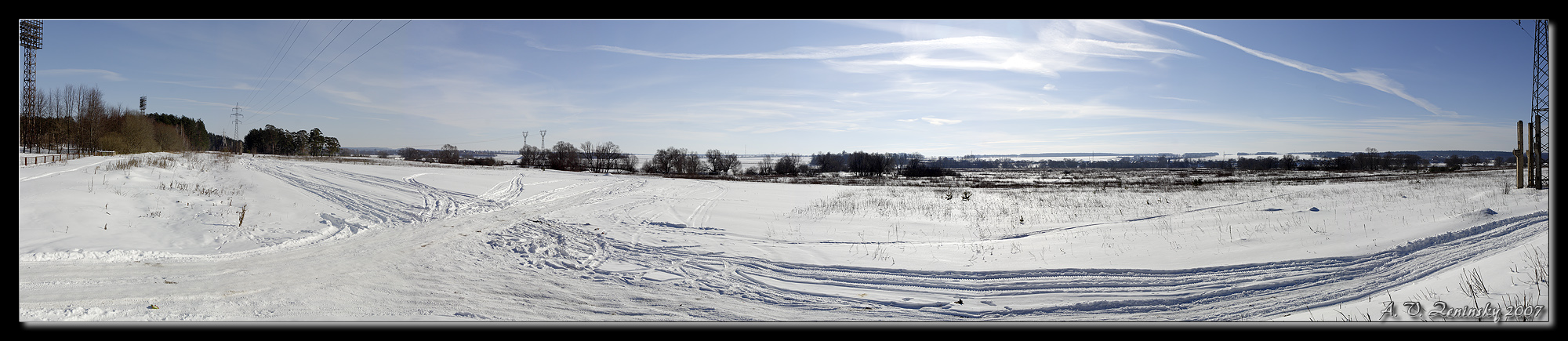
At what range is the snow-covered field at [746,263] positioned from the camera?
460cm

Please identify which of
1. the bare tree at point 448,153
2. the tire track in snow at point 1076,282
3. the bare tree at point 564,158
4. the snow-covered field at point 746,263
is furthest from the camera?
the bare tree at point 448,153

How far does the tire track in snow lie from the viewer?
4723mm

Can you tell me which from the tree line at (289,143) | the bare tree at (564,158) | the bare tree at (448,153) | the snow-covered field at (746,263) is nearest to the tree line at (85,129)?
the snow-covered field at (746,263)

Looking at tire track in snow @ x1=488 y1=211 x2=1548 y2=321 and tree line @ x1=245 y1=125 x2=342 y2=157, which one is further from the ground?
A: tree line @ x1=245 y1=125 x2=342 y2=157

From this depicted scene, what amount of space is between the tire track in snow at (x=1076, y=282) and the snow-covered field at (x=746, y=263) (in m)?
0.03

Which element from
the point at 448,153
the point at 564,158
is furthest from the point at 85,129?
the point at 448,153

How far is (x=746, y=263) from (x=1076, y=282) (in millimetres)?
4041

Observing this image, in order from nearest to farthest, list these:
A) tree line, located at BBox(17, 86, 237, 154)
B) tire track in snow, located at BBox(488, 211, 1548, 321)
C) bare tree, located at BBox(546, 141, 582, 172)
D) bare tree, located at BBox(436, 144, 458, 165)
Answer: tire track in snow, located at BBox(488, 211, 1548, 321), tree line, located at BBox(17, 86, 237, 154), bare tree, located at BBox(546, 141, 582, 172), bare tree, located at BBox(436, 144, 458, 165)

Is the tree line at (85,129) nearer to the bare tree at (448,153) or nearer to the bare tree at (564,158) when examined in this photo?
the bare tree at (564,158)

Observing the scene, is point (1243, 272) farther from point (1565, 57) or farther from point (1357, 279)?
point (1565, 57)

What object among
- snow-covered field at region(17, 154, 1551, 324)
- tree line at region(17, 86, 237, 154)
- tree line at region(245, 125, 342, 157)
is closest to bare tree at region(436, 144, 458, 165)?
tree line at region(245, 125, 342, 157)

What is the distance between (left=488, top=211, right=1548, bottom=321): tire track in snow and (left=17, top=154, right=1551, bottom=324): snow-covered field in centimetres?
3

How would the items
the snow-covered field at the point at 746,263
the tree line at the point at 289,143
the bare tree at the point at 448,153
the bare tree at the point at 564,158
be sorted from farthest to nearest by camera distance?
the tree line at the point at 289,143 → the bare tree at the point at 448,153 → the bare tree at the point at 564,158 → the snow-covered field at the point at 746,263

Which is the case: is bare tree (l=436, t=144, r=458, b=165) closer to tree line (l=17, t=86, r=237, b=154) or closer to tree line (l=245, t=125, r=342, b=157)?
tree line (l=245, t=125, r=342, b=157)
